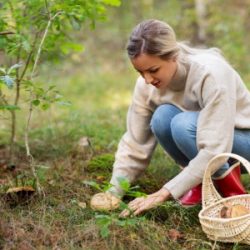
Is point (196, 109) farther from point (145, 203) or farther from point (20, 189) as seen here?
point (20, 189)

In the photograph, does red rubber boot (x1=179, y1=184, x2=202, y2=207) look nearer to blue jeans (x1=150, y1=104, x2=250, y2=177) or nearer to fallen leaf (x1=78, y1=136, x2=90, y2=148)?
blue jeans (x1=150, y1=104, x2=250, y2=177)

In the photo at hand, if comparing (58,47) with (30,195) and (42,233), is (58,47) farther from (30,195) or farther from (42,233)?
(42,233)

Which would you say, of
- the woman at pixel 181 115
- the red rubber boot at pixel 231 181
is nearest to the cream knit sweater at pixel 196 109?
the woman at pixel 181 115

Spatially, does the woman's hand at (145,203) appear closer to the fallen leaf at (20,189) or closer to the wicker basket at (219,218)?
the wicker basket at (219,218)

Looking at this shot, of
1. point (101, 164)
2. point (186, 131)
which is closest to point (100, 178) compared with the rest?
point (101, 164)

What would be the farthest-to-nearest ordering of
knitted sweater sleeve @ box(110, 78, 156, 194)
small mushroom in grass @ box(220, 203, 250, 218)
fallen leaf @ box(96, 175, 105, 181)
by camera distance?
fallen leaf @ box(96, 175, 105, 181) → knitted sweater sleeve @ box(110, 78, 156, 194) → small mushroom in grass @ box(220, 203, 250, 218)

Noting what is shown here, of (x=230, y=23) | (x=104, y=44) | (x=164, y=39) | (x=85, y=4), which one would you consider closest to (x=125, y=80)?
(x=230, y=23)

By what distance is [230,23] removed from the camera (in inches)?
296

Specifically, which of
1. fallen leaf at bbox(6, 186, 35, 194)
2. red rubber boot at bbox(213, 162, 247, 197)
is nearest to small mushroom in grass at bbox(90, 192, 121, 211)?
fallen leaf at bbox(6, 186, 35, 194)

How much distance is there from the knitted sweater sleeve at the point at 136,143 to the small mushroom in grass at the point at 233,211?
579mm

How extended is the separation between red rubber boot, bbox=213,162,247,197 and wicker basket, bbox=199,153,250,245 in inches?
5.1

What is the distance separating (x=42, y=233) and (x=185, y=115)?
93 cm

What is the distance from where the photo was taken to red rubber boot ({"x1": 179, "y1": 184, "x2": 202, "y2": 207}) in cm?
265

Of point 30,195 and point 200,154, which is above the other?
point 200,154
